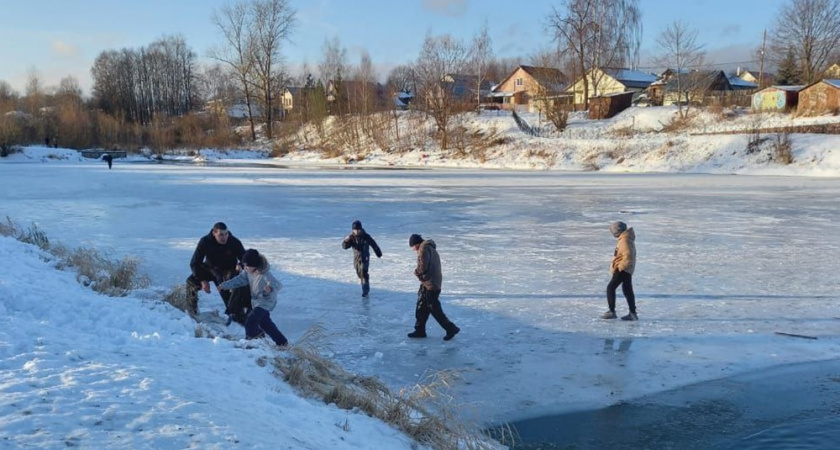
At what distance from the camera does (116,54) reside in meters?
89.5

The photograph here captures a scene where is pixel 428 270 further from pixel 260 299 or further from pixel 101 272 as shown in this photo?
pixel 101 272

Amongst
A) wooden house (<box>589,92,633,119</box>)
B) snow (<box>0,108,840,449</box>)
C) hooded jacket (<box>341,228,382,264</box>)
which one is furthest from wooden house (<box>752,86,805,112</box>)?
hooded jacket (<box>341,228,382,264</box>)

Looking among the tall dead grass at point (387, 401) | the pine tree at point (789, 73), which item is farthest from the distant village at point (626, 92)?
the tall dead grass at point (387, 401)

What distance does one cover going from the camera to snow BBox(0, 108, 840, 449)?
3.57 meters

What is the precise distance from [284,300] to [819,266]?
A: 886 cm

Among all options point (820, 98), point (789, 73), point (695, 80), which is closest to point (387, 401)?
point (820, 98)

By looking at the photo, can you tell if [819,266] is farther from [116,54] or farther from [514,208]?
[116,54]

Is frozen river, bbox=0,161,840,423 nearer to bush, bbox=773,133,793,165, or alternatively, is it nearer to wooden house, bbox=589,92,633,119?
bush, bbox=773,133,793,165

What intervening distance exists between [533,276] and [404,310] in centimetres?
267

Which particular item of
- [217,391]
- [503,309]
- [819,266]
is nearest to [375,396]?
[217,391]

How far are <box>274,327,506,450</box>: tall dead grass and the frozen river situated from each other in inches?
24.6

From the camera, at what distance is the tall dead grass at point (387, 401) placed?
14.3 ft

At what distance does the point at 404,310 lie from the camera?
851 centimetres

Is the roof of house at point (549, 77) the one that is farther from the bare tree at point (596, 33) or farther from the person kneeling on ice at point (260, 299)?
the person kneeling on ice at point (260, 299)
